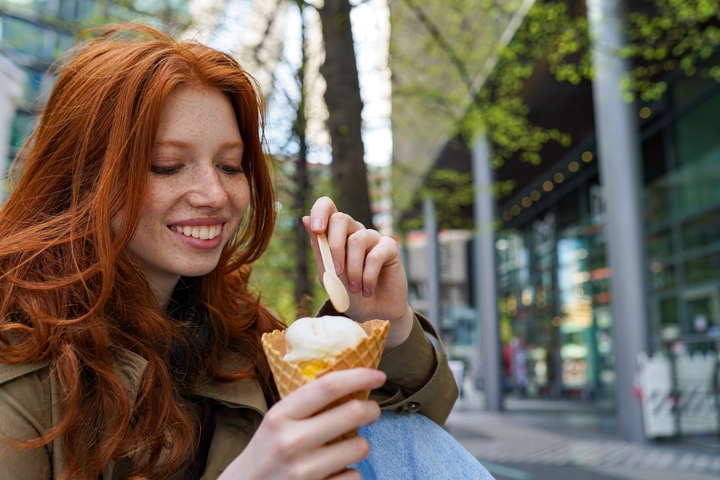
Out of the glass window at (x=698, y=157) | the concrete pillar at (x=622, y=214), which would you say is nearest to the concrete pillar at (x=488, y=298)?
the glass window at (x=698, y=157)

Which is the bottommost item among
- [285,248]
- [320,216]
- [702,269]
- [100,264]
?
[100,264]

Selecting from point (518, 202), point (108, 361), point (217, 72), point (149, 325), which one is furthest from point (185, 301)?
point (518, 202)

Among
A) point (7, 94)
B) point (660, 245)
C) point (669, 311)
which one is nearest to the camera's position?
point (7, 94)

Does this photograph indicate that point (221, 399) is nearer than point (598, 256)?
Yes

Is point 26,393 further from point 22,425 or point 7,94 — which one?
point 7,94

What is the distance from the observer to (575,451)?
9.60 meters

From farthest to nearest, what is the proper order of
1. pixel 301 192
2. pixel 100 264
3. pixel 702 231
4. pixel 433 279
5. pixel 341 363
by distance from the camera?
pixel 433 279 → pixel 702 231 → pixel 301 192 → pixel 100 264 → pixel 341 363

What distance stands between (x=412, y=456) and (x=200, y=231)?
755mm

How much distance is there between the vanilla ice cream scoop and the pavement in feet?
12.6

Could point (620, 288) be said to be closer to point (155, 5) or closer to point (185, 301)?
point (155, 5)

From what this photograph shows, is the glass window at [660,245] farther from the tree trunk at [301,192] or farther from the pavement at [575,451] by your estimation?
the tree trunk at [301,192]

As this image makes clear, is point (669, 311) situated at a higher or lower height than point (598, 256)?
lower

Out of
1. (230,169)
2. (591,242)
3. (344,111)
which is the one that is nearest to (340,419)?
(230,169)

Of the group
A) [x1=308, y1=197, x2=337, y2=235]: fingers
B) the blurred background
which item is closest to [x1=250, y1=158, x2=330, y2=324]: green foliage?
the blurred background
